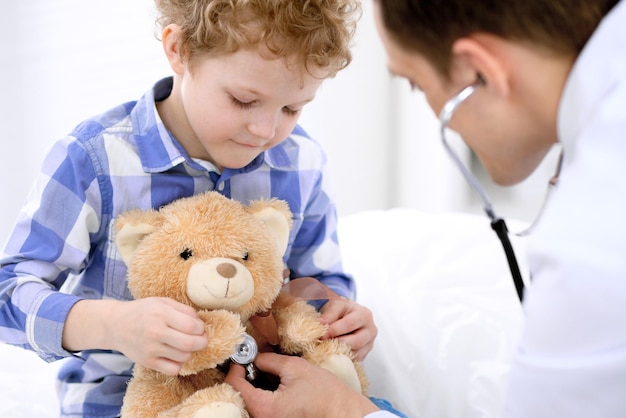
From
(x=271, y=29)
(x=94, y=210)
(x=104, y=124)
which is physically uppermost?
(x=271, y=29)

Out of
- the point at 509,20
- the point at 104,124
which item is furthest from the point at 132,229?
the point at 509,20

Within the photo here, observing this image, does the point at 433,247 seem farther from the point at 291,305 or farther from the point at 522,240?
the point at 291,305

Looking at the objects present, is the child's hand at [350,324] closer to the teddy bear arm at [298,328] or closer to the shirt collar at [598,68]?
the teddy bear arm at [298,328]

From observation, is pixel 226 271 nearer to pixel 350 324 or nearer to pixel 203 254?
pixel 203 254

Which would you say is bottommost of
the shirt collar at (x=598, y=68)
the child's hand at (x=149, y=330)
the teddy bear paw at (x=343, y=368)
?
the teddy bear paw at (x=343, y=368)

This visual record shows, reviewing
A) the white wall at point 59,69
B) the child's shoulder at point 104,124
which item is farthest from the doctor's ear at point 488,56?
the white wall at point 59,69

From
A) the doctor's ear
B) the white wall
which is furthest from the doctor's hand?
the white wall

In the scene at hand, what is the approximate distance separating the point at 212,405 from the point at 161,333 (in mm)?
112

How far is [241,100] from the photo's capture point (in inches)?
40.6

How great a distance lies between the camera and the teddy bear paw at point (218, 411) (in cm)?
93

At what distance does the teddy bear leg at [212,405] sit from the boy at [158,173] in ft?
0.17

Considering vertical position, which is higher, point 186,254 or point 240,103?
point 240,103

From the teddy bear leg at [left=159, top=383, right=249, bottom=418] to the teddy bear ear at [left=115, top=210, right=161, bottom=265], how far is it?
20 centimetres

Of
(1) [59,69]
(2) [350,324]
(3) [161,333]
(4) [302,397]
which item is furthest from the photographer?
(1) [59,69]
